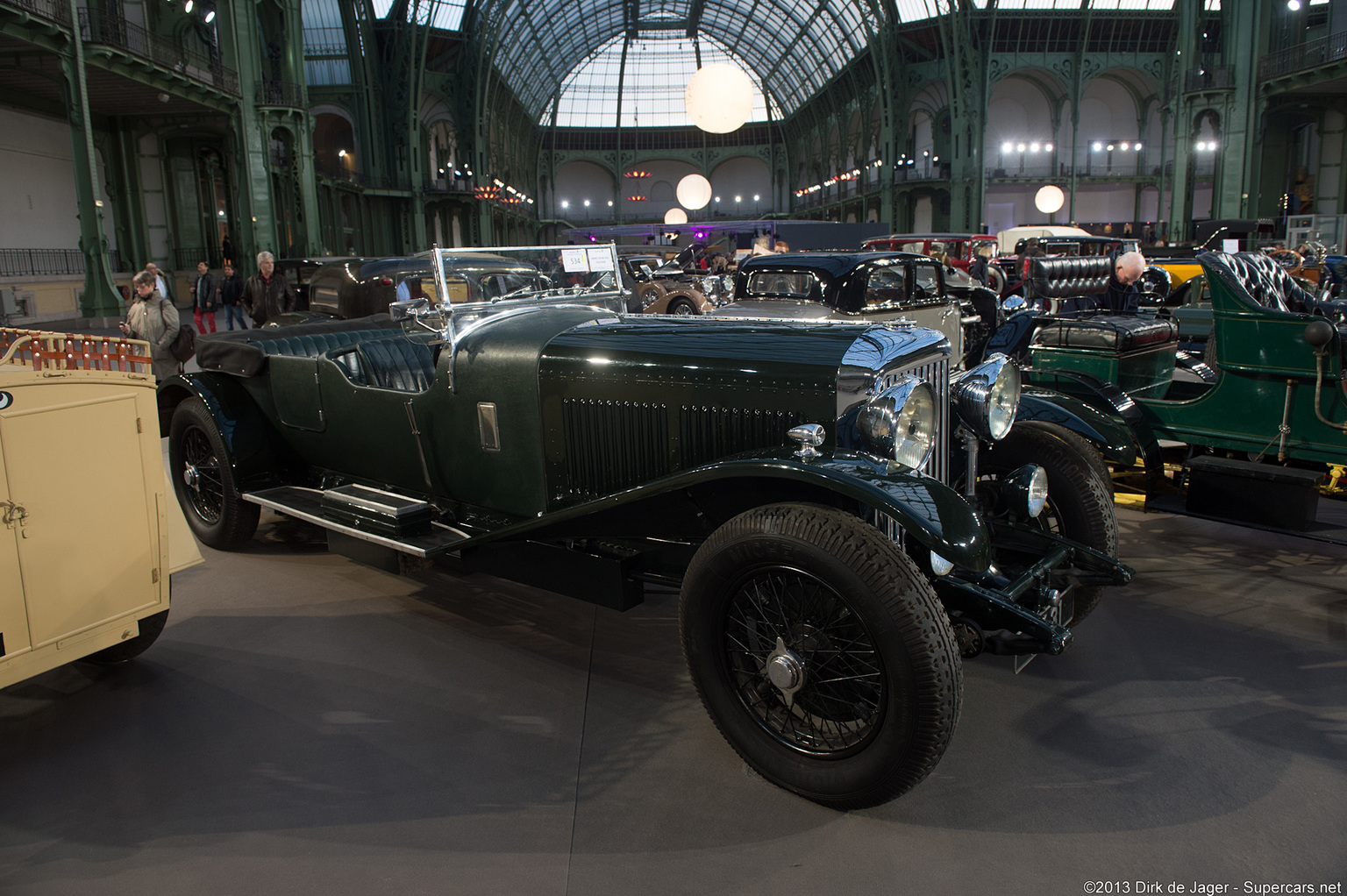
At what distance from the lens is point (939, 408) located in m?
3.11

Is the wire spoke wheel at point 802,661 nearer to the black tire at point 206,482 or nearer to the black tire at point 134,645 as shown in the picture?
the black tire at point 134,645

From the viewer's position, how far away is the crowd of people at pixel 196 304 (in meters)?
7.73

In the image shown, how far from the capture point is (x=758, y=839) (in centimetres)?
231

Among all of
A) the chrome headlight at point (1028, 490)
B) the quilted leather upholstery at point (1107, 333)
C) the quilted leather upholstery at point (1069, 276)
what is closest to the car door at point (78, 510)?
the chrome headlight at point (1028, 490)

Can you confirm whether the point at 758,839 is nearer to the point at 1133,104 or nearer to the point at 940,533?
the point at 940,533

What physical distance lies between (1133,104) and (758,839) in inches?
1545

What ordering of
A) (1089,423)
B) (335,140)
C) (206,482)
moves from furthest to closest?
(335,140) < (206,482) < (1089,423)

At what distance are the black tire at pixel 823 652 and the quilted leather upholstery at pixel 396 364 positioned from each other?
2.72 meters

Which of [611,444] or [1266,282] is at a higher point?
[1266,282]

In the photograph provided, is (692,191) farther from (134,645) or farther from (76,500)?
(76,500)

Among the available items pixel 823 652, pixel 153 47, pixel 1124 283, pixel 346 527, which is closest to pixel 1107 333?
pixel 1124 283

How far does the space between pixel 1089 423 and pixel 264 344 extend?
4.33 meters

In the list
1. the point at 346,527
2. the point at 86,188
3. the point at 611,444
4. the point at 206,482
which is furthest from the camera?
the point at 86,188

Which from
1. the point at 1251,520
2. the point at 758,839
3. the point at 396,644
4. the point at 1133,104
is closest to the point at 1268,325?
the point at 1251,520
